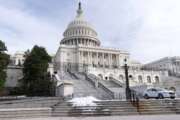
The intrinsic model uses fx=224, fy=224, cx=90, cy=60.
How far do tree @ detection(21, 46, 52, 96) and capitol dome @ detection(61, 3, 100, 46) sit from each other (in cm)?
5845

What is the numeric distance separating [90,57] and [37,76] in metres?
52.6

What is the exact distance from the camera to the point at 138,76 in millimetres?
71938

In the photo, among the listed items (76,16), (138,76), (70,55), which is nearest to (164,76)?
(138,76)

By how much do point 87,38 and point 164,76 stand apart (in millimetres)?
40961

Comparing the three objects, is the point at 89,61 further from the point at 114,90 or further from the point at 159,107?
the point at 159,107

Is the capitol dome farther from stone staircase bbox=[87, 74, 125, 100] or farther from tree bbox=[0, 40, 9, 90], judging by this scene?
tree bbox=[0, 40, 9, 90]

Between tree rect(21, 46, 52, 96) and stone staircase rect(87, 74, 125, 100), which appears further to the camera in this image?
tree rect(21, 46, 52, 96)

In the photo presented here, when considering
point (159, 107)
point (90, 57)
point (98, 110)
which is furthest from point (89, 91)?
point (90, 57)

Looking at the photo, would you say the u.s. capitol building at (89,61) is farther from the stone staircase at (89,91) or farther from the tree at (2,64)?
the tree at (2,64)

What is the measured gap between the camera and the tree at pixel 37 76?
3466 centimetres

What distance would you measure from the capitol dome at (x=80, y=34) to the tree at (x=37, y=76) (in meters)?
58.5

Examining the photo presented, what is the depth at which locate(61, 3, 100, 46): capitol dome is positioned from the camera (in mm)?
101562

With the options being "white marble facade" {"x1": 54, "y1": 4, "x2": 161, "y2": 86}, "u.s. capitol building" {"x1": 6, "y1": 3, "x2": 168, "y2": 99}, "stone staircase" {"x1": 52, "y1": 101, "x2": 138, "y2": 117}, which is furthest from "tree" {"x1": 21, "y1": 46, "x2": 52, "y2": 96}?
"white marble facade" {"x1": 54, "y1": 4, "x2": 161, "y2": 86}

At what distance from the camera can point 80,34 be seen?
102 meters
